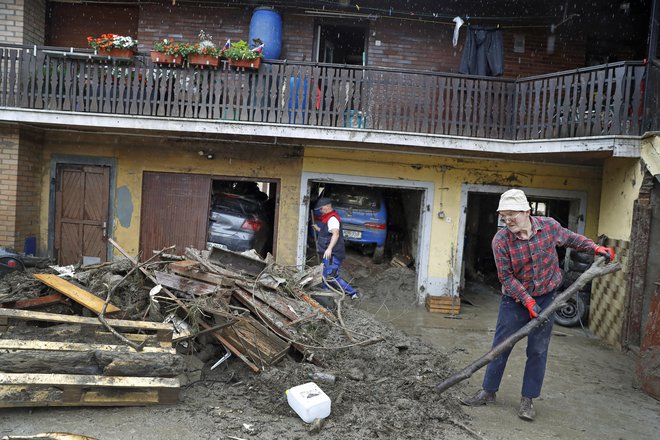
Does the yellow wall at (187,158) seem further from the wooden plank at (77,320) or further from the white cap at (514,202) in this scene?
the white cap at (514,202)

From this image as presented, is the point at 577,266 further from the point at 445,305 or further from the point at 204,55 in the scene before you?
the point at 204,55

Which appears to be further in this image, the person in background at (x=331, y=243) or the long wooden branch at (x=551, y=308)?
the person in background at (x=331, y=243)

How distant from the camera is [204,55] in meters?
9.38

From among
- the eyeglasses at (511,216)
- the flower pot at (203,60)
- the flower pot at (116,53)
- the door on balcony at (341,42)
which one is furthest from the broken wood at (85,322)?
the door on balcony at (341,42)

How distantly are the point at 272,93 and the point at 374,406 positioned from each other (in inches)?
252

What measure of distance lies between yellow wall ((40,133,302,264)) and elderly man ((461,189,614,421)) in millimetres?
6310

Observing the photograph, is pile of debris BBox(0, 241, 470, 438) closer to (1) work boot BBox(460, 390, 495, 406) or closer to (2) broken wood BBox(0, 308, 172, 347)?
(2) broken wood BBox(0, 308, 172, 347)

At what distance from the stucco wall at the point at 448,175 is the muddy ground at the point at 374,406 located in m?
3.81

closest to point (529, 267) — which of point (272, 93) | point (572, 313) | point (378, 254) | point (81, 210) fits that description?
point (572, 313)

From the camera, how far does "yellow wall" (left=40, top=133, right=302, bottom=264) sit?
1062 cm

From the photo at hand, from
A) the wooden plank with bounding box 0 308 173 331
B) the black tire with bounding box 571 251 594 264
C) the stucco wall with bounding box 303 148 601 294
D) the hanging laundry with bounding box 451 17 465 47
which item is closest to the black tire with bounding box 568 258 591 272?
the black tire with bounding box 571 251 594 264

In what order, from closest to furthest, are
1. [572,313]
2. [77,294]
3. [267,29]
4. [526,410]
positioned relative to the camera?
[526,410] → [77,294] → [572,313] → [267,29]

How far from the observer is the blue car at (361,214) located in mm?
11094

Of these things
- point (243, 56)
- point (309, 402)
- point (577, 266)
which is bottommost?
point (309, 402)
